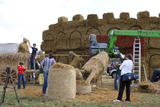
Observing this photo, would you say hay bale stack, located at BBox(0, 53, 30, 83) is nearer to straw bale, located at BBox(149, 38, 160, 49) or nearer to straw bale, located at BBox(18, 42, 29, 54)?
straw bale, located at BBox(18, 42, 29, 54)

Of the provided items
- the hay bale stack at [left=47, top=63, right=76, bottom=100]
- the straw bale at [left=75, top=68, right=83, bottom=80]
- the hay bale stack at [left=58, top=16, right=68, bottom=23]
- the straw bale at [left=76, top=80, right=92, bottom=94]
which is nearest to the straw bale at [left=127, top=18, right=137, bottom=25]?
the hay bale stack at [left=58, top=16, right=68, bottom=23]

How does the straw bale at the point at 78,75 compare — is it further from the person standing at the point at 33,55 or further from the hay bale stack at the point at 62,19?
the hay bale stack at the point at 62,19

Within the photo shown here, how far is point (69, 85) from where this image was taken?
35.9ft

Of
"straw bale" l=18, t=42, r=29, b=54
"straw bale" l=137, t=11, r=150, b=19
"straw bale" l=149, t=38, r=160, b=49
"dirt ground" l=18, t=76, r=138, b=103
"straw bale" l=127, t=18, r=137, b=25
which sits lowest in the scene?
"dirt ground" l=18, t=76, r=138, b=103

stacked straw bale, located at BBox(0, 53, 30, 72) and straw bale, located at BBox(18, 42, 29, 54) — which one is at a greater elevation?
straw bale, located at BBox(18, 42, 29, 54)

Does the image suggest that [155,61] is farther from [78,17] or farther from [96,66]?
[96,66]

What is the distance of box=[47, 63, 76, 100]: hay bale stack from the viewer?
1080 cm

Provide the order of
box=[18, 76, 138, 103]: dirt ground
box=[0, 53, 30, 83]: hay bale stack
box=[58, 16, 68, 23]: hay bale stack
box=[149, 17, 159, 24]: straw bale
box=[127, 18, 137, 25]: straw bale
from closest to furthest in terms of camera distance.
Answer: box=[18, 76, 138, 103]: dirt ground, box=[0, 53, 30, 83]: hay bale stack, box=[149, 17, 159, 24]: straw bale, box=[127, 18, 137, 25]: straw bale, box=[58, 16, 68, 23]: hay bale stack

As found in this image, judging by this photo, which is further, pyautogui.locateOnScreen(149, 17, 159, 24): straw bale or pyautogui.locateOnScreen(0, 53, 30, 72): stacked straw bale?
pyautogui.locateOnScreen(149, 17, 159, 24): straw bale

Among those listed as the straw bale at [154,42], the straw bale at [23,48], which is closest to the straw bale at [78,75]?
the straw bale at [23,48]

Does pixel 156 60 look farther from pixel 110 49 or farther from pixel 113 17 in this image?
pixel 110 49

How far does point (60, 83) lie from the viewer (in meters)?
10.8

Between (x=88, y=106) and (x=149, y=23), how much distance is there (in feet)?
48.6

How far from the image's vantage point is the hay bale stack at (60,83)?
10797mm
